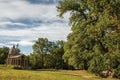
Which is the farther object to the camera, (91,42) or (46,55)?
(46,55)

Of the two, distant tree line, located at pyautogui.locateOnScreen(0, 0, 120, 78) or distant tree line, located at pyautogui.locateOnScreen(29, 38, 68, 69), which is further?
distant tree line, located at pyautogui.locateOnScreen(29, 38, 68, 69)

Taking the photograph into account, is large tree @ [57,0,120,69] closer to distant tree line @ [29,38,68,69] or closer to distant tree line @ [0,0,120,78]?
distant tree line @ [0,0,120,78]

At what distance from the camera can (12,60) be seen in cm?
10775

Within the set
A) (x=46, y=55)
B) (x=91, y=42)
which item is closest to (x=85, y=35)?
(x=91, y=42)

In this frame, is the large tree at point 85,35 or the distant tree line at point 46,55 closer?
the large tree at point 85,35

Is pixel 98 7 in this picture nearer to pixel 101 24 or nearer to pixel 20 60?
pixel 101 24

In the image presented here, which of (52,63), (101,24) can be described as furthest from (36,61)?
(101,24)

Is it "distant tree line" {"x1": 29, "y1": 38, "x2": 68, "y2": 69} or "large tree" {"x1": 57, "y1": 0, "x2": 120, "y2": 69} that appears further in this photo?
"distant tree line" {"x1": 29, "y1": 38, "x2": 68, "y2": 69}

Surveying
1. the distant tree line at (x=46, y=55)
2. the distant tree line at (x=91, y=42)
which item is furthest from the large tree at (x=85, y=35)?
the distant tree line at (x=46, y=55)

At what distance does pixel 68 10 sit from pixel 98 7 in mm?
22373

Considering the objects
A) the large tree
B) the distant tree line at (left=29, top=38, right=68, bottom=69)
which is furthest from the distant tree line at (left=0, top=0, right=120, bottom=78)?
the distant tree line at (left=29, top=38, right=68, bottom=69)

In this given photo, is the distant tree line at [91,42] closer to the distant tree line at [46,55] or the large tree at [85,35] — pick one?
the large tree at [85,35]

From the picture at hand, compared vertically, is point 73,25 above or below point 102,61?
above

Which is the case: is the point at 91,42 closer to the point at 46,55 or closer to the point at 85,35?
the point at 85,35
